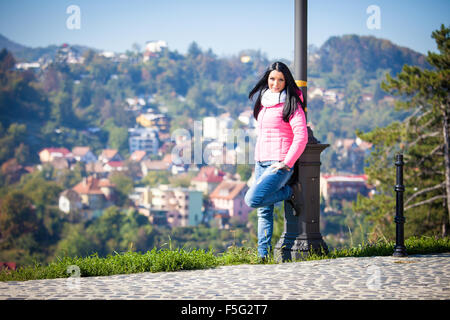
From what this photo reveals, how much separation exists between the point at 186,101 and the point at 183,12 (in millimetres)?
27187

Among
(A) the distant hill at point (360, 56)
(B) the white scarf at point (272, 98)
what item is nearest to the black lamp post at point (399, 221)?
(B) the white scarf at point (272, 98)

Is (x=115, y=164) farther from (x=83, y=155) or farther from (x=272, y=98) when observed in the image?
(x=272, y=98)

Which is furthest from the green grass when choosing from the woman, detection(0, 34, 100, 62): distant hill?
detection(0, 34, 100, 62): distant hill

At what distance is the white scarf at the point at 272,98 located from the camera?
6055 millimetres

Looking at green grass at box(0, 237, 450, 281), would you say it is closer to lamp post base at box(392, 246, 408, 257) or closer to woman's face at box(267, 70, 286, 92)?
lamp post base at box(392, 246, 408, 257)

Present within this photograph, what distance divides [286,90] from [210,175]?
116705mm

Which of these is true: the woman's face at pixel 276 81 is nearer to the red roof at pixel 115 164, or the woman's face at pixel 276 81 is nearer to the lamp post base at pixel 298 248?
the lamp post base at pixel 298 248

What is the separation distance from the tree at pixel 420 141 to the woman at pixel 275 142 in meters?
17.1

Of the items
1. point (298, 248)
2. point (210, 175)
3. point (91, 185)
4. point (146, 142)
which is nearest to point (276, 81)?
point (298, 248)

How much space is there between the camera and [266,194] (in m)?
5.90

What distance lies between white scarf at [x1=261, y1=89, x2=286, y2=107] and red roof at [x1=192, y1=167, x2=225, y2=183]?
115 metres

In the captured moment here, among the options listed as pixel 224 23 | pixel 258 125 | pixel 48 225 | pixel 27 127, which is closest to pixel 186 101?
pixel 224 23

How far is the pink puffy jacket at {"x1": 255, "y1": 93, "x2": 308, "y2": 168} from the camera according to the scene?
19.3 feet
